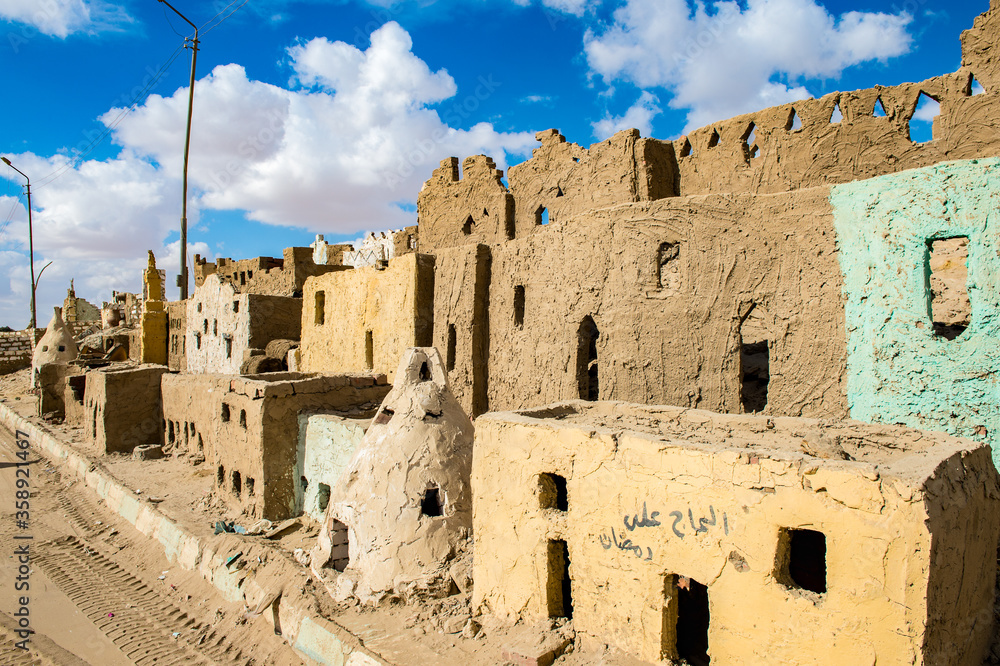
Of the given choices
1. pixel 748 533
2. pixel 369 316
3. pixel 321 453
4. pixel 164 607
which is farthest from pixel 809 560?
pixel 369 316

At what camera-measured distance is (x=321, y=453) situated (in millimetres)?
9398

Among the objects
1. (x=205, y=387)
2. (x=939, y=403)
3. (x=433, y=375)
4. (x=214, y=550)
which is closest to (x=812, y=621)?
(x=939, y=403)

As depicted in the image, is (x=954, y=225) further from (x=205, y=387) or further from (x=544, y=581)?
(x=205, y=387)

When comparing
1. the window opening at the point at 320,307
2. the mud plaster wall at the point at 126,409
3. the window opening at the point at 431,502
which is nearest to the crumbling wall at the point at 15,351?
the mud plaster wall at the point at 126,409

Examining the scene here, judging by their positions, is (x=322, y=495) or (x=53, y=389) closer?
(x=322, y=495)

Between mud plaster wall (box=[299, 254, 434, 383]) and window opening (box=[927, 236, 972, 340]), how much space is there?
791 centimetres

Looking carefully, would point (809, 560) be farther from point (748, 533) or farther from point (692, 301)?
point (692, 301)

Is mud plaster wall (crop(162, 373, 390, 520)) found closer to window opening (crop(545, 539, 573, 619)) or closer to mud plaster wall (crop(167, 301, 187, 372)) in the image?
window opening (crop(545, 539, 573, 619))

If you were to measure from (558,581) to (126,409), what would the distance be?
14.2 m

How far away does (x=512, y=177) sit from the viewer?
1262 centimetres

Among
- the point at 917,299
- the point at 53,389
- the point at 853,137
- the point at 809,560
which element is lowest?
the point at 809,560

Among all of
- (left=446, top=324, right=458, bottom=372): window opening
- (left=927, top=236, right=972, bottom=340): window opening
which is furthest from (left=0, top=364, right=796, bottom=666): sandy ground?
(left=927, top=236, right=972, bottom=340): window opening

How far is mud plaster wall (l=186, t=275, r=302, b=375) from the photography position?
17625 millimetres

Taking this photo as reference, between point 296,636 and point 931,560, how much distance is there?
621 cm
